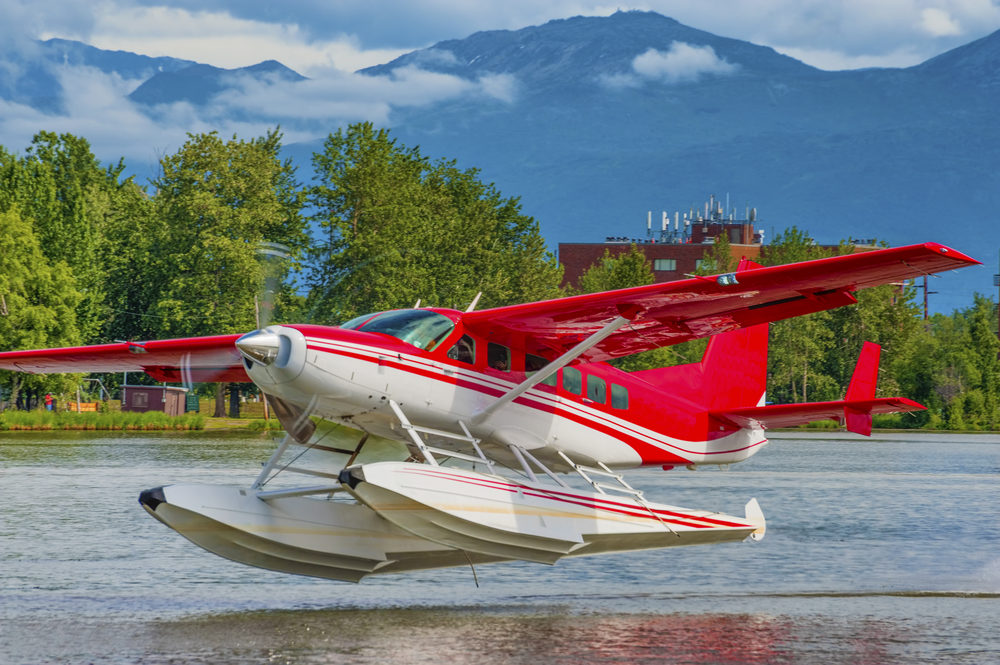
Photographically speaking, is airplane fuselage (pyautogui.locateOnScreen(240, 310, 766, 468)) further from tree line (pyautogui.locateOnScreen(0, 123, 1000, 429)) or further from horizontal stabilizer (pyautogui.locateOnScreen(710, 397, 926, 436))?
tree line (pyautogui.locateOnScreen(0, 123, 1000, 429))

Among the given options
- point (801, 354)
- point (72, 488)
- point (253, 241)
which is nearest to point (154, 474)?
point (72, 488)

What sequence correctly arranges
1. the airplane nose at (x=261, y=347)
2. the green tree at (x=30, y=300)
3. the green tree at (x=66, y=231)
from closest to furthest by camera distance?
the airplane nose at (x=261, y=347), the green tree at (x=30, y=300), the green tree at (x=66, y=231)

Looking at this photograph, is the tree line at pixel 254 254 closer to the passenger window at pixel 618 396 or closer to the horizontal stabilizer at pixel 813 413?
the horizontal stabilizer at pixel 813 413

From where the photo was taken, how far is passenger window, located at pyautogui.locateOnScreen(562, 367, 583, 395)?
13.4 meters

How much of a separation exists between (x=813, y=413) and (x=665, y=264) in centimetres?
11315

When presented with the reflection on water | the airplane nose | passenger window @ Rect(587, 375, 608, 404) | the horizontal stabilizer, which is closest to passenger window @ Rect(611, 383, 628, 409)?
passenger window @ Rect(587, 375, 608, 404)

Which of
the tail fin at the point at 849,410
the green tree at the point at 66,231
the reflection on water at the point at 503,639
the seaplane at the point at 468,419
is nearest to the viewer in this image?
the reflection on water at the point at 503,639

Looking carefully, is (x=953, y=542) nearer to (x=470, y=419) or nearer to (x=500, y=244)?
(x=470, y=419)

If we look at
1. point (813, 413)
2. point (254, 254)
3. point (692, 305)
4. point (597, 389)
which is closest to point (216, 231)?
point (254, 254)

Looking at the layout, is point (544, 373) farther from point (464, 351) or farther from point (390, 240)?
point (390, 240)

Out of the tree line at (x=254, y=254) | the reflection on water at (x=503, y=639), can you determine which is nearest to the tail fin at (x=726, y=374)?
the reflection on water at (x=503, y=639)

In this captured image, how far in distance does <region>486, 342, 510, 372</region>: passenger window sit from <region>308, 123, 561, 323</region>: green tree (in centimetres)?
4310

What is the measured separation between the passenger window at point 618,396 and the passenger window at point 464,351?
2.51 meters

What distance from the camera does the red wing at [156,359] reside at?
13688mm
